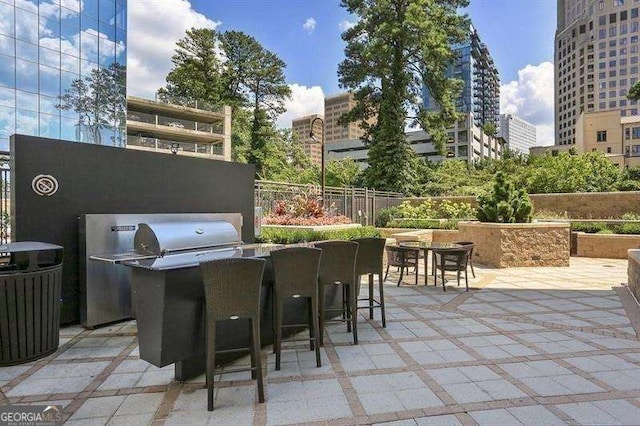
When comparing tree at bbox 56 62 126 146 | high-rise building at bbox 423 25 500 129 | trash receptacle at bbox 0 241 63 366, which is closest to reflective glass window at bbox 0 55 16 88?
tree at bbox 56 62 126 146

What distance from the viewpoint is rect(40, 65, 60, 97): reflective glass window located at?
23375 millimetres

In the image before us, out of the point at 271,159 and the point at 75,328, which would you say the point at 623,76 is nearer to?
the point at 271,159

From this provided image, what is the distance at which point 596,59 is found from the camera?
7550cm

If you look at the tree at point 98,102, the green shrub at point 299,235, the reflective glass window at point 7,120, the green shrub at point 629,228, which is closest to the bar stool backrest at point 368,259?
the green shrub at point 299,235

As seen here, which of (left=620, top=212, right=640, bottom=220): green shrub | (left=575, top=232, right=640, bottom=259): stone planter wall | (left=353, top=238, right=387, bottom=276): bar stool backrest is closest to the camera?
(left=353, top=238, right=387, bottom=276): bar stool backrest

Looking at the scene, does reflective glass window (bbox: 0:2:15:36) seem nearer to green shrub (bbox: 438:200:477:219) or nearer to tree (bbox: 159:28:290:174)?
tree (bbox: 159:28:290:174)

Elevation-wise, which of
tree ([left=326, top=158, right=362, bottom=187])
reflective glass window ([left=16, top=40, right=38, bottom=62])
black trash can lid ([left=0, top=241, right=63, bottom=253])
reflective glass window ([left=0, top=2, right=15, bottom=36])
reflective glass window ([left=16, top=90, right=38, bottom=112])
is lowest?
black trash can lid ([left=0, top=241, right=63, bottom=253])

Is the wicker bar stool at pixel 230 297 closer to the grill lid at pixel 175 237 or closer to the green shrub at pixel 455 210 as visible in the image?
the grill lid at pixel 175 237

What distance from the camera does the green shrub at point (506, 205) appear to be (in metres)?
8.64

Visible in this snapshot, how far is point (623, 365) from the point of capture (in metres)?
3.17

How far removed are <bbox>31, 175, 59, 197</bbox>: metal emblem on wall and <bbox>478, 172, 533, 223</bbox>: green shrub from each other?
843 cm

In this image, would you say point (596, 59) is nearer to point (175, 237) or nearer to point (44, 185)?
point (175, 237)

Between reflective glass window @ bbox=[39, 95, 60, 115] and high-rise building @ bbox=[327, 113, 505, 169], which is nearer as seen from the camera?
reflective glass window @ bbox=[39, 95, 60, 115]

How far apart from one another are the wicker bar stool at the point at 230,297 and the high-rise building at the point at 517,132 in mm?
118241
